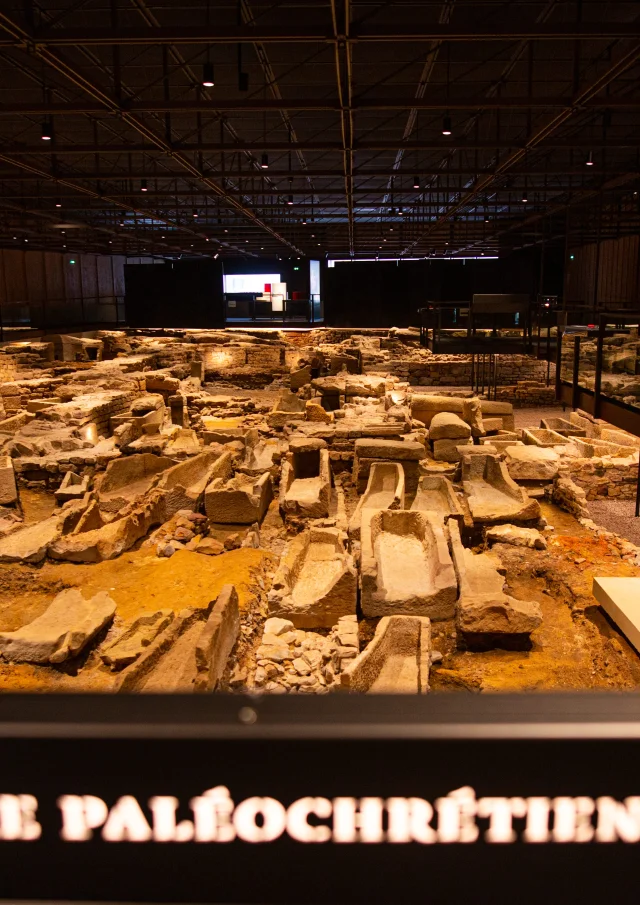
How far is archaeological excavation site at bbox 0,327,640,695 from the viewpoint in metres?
5.49

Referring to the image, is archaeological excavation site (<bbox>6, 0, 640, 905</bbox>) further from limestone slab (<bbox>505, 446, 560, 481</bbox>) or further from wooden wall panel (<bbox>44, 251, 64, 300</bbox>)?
wooden wall panel (<bbox>44, 251, 64, 300</bbox>)

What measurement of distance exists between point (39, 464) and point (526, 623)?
25.7 feet

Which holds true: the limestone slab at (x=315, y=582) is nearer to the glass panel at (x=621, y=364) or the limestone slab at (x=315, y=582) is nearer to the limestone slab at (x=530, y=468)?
the glass panel at (x=621, y=364)

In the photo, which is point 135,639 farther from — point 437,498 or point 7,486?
point 7,486

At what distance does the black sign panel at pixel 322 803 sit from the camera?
1227 mm

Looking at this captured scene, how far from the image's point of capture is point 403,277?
3188 cm

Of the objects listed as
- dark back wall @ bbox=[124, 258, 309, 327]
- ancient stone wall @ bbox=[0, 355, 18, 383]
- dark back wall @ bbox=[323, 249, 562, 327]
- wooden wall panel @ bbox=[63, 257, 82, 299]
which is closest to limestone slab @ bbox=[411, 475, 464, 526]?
ancient stone wall @ bbox=[0, 355, 18, 383]

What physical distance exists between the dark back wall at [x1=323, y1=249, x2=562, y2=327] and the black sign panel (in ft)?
101

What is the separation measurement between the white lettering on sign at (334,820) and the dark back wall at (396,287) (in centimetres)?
3064

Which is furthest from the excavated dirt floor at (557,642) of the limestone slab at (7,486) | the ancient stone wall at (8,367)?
the ancient stone wall at (8,367)

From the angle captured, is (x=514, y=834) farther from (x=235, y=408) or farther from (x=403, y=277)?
(x=403, y=277)

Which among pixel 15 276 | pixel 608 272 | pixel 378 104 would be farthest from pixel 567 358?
pixel 15 276

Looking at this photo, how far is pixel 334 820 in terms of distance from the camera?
1.25 meters

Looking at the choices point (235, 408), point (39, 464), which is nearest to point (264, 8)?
point (39, 464)
